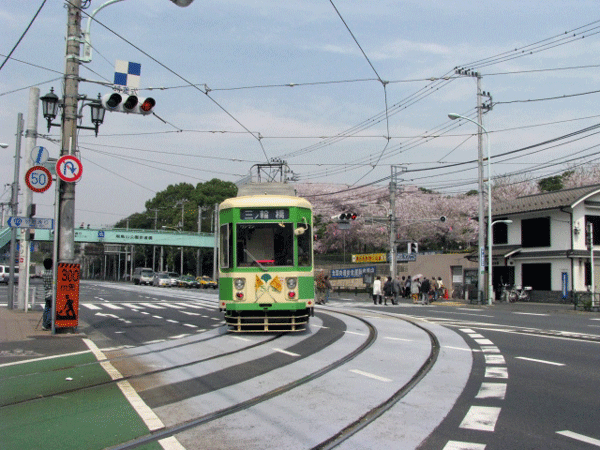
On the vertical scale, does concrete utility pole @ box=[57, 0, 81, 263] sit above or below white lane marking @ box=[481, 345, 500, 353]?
above

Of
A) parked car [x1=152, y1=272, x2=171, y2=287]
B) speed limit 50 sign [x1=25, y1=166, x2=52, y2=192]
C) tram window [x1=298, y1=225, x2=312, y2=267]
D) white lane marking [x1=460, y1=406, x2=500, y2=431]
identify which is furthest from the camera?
parked car [x1=152, y1=272, x2=171, y2=287]

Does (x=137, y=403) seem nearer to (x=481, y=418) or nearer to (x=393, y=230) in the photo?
(x=481, y=418)

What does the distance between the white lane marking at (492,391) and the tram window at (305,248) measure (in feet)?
20.7

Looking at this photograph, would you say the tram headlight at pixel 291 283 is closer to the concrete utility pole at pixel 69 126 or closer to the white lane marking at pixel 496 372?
the white lane marking at pixel 496 372

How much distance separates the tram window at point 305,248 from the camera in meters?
13.8

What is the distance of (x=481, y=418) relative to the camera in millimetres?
6301

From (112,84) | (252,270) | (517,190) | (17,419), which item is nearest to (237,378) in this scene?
(17,419)

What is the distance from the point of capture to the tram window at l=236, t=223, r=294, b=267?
1368cm

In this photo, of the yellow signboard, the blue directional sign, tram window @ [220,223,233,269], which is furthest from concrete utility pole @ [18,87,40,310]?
Result: the yellow signboard

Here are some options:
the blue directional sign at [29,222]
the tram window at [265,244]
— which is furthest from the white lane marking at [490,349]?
the blue directional sign at [29,222]

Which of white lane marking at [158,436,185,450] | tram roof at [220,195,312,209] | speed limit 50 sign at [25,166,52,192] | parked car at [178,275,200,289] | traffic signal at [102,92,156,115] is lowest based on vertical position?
parked car at [178,275,200,289]

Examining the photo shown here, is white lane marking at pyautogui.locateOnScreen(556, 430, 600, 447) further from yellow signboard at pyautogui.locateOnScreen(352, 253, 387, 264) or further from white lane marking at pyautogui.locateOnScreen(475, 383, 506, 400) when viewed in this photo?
yellow signboard at pyautogui.locateOnScreen(352, 253, 387, 264)

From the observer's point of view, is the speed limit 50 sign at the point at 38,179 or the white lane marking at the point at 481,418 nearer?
the white lane marking at the point at 481,418

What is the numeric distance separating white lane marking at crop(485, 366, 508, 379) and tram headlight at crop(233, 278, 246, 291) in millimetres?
5940
